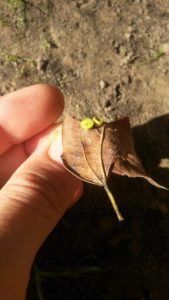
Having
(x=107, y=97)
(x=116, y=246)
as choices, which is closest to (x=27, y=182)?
(x=116, y=246)

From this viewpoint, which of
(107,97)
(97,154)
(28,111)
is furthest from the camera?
(107,97)

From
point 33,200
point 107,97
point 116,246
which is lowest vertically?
point 116,246

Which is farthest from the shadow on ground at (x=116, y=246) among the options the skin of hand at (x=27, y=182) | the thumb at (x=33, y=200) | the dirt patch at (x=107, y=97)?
the thumb at (x=33, y=200)

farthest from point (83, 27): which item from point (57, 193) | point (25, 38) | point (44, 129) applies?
point (57, 193)

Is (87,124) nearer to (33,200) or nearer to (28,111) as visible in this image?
(33,200)

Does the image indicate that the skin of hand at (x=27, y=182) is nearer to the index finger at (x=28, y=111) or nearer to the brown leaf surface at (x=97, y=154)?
the index finger at (x=28, y=111)

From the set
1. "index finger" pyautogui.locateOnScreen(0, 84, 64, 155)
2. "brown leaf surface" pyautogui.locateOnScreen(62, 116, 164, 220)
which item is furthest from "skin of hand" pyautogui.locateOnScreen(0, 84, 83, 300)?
"brown leaf surface" pyautogui.locateOnScreen(62, 116, 164, 220)

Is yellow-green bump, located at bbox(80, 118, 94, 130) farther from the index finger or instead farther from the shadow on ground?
the shadow on ground
